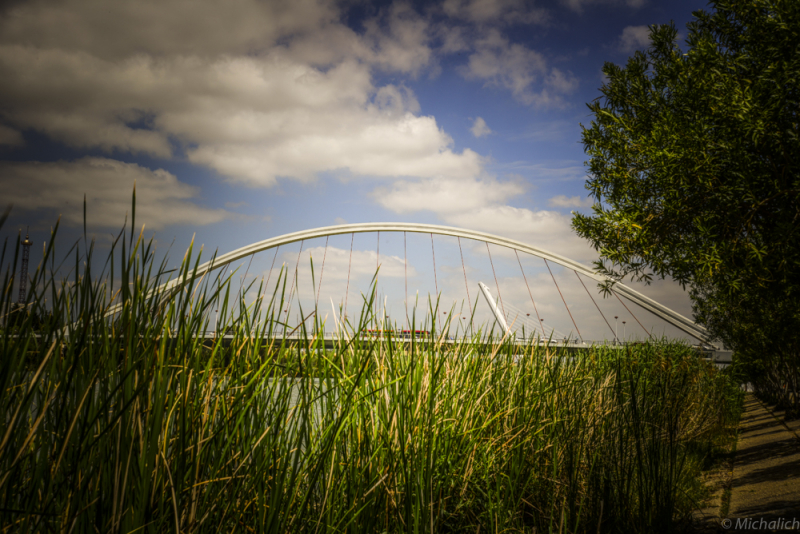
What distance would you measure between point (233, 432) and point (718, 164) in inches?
204

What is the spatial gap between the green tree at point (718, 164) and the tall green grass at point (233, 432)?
2.34 metres

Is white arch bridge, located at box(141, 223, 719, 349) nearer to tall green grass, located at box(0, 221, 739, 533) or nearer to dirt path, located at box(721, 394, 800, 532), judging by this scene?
dirt path, located at box(721, 394, 800, 532)

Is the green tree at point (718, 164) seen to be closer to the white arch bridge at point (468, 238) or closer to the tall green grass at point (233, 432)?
the tall green grass at point (233, 432)

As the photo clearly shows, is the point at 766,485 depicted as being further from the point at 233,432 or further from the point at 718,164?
the point at 233,432

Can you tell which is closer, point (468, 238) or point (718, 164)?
point (718, 164)

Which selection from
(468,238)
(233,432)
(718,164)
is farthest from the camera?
(468,238)

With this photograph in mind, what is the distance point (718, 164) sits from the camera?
4246mm

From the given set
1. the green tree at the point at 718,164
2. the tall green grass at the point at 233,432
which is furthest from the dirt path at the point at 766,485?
the green tree at the point at 718,164

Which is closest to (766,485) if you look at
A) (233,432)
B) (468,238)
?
(233,432)

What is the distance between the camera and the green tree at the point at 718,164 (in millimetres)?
3850

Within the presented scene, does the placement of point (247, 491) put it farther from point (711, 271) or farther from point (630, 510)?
point (711, 271)

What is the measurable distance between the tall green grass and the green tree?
2337 millimetres

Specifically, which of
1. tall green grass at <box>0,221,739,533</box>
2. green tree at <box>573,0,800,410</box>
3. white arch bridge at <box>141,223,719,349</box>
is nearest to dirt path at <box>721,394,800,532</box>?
tall green grass at <box>0,221,739,533</box>

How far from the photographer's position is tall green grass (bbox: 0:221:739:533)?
4.16ft
